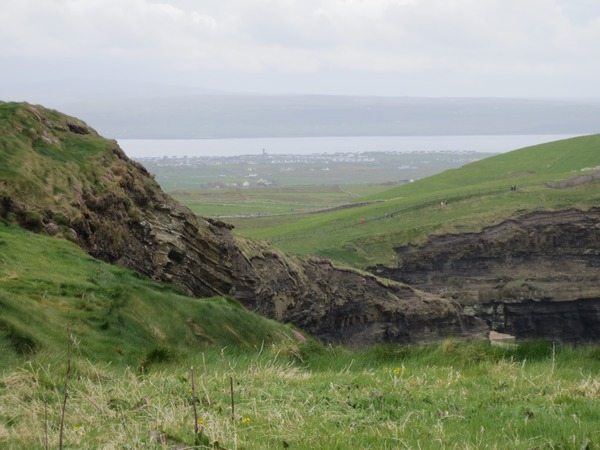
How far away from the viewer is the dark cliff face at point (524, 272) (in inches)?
2724

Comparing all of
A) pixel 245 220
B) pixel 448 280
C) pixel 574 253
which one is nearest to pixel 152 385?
pixel 448 280

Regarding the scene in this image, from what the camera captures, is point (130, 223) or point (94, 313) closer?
point (94, 313)

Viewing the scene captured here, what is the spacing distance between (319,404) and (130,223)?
920 inches

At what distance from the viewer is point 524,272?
7112cm

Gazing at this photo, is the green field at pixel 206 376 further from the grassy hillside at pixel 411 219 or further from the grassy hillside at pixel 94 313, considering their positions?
the grassy hillside at pixel 411 219

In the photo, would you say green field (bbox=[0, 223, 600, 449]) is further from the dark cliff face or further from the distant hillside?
the distant hillside

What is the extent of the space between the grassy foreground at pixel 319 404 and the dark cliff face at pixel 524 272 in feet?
175

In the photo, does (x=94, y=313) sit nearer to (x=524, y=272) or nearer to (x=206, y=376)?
(x=206, y=376)

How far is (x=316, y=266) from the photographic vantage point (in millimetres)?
52562

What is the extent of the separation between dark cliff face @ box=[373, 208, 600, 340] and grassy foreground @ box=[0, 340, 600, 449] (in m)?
53.4

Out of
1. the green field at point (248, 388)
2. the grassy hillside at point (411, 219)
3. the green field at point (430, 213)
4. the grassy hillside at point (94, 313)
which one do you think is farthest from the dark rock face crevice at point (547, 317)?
the green field at point (248, 388)

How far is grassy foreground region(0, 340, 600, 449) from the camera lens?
28.6 ft

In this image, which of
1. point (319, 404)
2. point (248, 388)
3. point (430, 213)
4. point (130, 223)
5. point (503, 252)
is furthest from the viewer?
point (430, 213)

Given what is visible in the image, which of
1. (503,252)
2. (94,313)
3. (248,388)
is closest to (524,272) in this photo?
(503,252)
